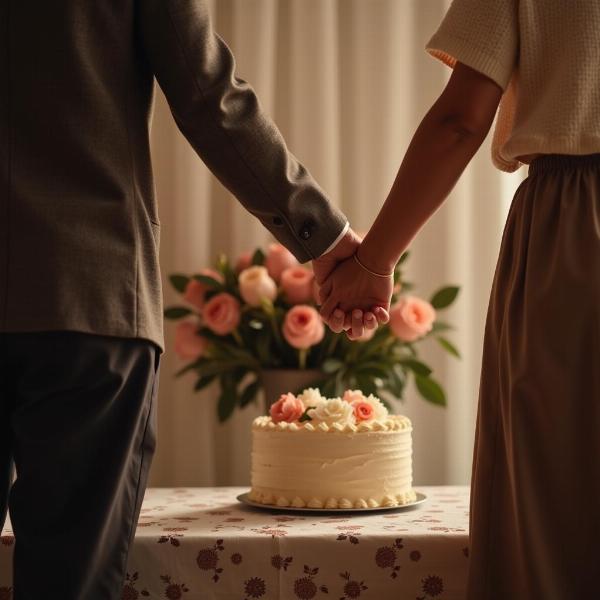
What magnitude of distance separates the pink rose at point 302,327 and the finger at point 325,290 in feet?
1.52

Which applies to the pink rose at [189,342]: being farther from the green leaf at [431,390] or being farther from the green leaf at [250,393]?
the green leaf at [431,390]

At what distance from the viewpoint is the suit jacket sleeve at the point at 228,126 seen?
1.12 meters

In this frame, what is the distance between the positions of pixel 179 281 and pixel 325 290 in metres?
0.90

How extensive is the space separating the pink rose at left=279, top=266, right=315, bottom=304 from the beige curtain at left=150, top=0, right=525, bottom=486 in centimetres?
38

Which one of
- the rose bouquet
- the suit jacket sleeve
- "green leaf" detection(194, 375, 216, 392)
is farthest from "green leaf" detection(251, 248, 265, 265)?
the suit jacket sleeve

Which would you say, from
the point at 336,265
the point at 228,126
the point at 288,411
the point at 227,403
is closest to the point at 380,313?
the point at 336,265

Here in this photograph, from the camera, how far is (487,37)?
3.67 ft

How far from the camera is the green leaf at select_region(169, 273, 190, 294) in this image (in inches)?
93.2

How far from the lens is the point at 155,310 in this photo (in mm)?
1095

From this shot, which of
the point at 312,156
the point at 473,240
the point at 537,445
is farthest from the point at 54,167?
the point at 473,240

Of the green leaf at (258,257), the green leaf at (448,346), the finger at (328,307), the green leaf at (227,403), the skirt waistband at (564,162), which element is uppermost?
the skirt waistband at (564,162)

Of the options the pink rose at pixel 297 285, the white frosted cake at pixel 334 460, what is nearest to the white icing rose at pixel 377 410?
the white frosted cake at pixel 334 460

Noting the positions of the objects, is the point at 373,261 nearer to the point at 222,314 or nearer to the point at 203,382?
the point at 222,314

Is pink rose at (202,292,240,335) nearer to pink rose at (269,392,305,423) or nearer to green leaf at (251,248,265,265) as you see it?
green leaf at (251,248,265,265)
